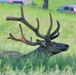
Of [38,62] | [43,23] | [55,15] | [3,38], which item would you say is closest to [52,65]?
[38,62]

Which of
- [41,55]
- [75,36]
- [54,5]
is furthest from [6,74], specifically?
[54,5]

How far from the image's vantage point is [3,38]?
→ 1919 cm

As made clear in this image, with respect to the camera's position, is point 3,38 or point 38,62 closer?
point 38,62

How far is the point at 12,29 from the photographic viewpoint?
2169cm

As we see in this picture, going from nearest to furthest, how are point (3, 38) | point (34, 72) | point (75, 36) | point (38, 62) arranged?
1. point (34, 72)
2. point (38, 62)
3. point (3, 38)
4. point (75, 36)

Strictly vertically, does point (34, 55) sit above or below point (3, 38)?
above

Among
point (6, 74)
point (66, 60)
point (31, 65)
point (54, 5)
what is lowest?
point (54, 5)

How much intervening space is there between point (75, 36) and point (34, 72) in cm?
1544

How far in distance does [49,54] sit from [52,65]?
78cm

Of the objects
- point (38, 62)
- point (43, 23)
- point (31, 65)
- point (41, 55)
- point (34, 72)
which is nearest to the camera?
point (34, 72)

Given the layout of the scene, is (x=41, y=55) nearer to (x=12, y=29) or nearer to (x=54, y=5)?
(x=12, y=29)

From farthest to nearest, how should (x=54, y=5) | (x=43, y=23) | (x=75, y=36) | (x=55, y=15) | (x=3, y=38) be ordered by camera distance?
(x=54, y=5), (x=55, y=15), (x=43, y=23), (x=75, y=36), (x=3, y=38)

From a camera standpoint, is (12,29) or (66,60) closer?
(66,60)

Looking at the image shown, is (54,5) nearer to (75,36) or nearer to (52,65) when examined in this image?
(75,36)
